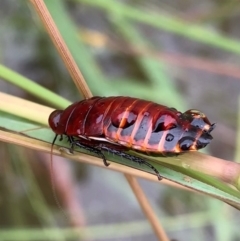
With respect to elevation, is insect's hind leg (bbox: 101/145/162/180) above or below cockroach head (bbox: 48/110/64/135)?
below

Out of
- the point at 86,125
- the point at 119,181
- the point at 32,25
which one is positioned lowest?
the point at 86,125

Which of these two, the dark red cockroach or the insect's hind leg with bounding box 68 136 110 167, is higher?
the dark red cockroach

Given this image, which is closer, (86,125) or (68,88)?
(86,125)

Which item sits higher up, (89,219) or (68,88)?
(68,88)

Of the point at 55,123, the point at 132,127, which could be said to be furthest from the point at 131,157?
the point at 55,123

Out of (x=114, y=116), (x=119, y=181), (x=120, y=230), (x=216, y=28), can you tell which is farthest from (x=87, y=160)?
(x=216, y=28)

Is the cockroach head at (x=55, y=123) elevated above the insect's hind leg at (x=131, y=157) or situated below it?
above

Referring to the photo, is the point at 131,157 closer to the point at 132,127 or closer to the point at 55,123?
the point at 132,127

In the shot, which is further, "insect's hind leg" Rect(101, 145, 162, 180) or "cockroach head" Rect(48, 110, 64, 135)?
"cockroach head" Rect(48, 110, 64, 135)

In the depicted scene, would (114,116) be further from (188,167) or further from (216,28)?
(216,28)
